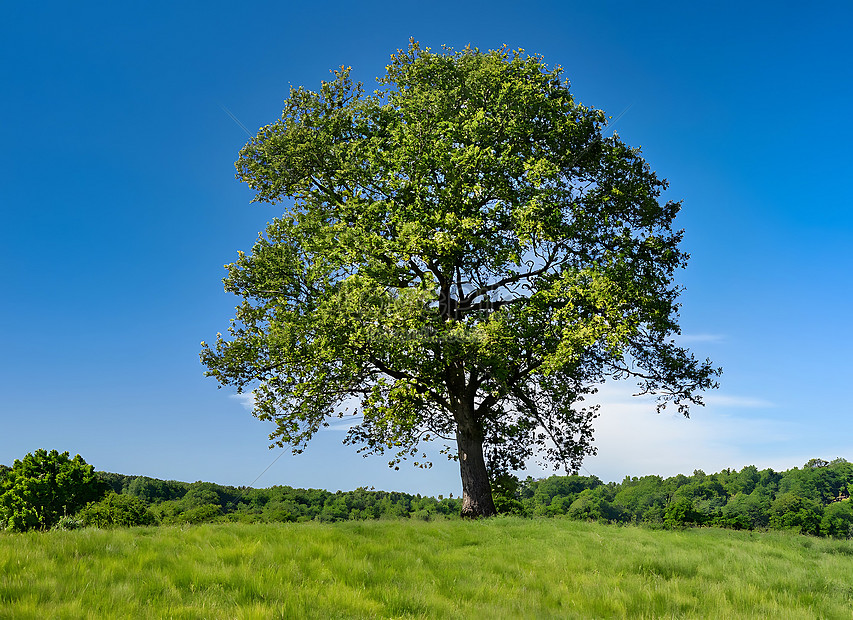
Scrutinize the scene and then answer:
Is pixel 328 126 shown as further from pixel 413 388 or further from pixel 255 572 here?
pixel 255 572

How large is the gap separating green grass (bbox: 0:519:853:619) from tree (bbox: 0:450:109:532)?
203 ft

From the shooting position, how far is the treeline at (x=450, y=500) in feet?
143

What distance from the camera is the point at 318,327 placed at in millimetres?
17297

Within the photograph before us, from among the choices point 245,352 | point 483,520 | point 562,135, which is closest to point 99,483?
point 245,352

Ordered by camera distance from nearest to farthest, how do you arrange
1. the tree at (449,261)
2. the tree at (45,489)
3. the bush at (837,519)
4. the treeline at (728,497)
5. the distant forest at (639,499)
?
the tree at (449,261) < the tree at (45,489) < the distant forest at (639,499) < the bush at (837,519) < the treeline at (728,497)

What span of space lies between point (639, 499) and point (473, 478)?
10999 centimetres

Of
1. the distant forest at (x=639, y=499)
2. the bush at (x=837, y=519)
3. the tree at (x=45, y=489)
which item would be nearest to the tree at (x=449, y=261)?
the distant forest at (x=639, y=499)

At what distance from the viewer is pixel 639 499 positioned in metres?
115

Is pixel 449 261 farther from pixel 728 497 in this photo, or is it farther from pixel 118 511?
pixel 728 497

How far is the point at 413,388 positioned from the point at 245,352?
6131 millimetres

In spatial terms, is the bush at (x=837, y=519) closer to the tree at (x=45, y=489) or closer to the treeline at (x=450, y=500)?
the treeline at (x=450, y=500)

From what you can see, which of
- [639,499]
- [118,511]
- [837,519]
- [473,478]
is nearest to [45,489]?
[118,511]

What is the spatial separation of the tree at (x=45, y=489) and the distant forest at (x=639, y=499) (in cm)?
641

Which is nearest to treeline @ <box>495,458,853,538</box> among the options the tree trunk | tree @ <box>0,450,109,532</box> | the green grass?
tree @ <box>0,450,109,532</box>
